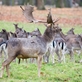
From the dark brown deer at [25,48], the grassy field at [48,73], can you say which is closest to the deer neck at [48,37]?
the dark brown deer at [25,48]

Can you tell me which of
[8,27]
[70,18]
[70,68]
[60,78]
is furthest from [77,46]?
[70,18]

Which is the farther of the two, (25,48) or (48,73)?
(48,73)

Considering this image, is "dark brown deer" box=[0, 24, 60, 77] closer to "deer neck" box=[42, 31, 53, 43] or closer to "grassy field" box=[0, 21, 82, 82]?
"deer neck" box=[42, 31, 53, 43]

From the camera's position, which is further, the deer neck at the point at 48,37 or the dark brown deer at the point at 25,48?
the deer neck at the point at 48,37

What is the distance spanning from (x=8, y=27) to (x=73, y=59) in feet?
31.3

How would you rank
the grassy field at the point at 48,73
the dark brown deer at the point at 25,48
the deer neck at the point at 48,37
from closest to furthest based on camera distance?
the dark brown deer at the point at 25,48 < the grassy field at the point at 48,73 < the deer neck at the point at 48,37

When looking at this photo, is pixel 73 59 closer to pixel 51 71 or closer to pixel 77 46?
pixel 77 46

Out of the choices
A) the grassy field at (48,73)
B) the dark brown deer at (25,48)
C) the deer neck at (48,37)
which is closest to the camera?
the dark brown deer at (25,48)

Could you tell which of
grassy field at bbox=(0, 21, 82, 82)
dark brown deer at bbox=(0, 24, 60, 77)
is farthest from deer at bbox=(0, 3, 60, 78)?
grassy field at bbox=(0, 21, 82, 82)

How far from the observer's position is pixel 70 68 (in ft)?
41.7

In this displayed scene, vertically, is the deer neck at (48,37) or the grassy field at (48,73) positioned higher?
the deer neck at (48,37)

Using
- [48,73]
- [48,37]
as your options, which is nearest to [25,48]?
[48,37]

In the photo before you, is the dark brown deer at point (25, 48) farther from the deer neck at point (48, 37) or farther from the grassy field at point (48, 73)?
the grassy field at point (48, 73)

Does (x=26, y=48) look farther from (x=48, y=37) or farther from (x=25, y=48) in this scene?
(x=48, y=37)
